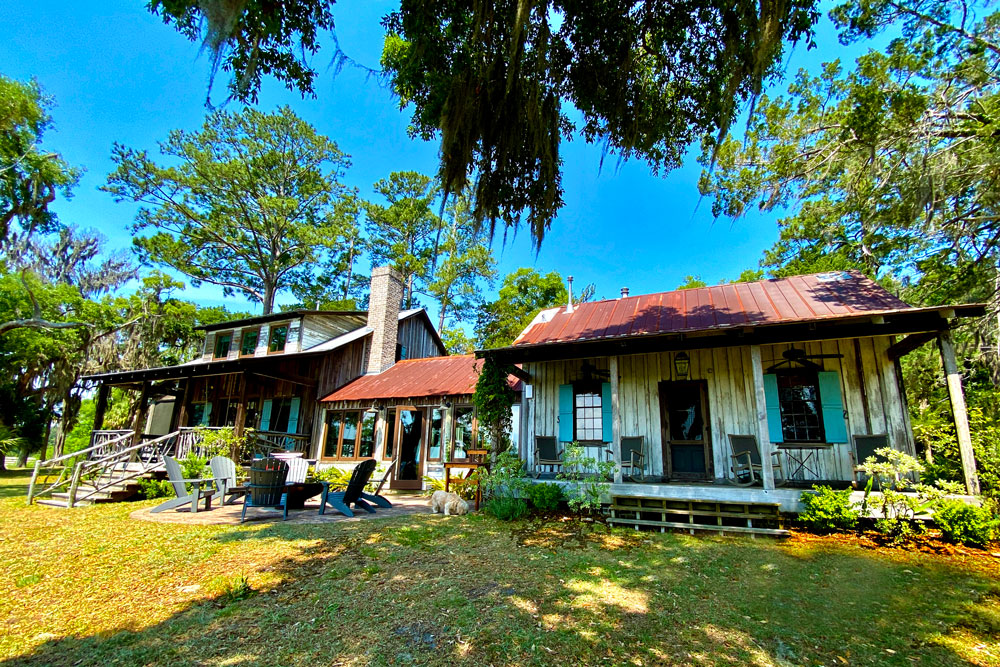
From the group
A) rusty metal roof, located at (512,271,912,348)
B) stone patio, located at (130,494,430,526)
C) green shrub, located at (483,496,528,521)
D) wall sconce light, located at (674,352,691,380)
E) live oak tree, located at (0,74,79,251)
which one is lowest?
stone patio, located at (130,494,430,526)

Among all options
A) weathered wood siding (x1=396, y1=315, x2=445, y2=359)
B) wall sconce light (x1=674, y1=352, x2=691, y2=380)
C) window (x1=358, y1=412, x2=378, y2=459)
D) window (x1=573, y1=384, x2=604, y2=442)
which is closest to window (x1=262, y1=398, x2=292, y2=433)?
window (x1=358, y1=412, x2=378, y2=459)

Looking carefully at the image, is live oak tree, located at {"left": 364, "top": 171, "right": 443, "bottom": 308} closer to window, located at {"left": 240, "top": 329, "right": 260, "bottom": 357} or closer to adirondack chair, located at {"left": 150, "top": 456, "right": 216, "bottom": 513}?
window, located at {"left": 240, "top": 329, "right": 260, "bottom": 357}

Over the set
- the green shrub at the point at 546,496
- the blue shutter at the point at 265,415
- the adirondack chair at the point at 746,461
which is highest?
the blue shutter at the point at 265,415

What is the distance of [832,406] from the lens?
25.7 ft

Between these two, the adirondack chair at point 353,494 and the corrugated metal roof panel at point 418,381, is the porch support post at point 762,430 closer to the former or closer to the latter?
the corrugated metal roof panel at point 418,381

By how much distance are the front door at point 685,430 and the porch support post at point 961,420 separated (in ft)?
11.4

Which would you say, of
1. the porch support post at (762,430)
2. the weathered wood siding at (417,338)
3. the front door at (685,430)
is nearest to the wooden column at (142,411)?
the weathered wood siding at (417,338)

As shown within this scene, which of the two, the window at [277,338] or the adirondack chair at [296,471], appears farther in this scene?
the window at [277,338]

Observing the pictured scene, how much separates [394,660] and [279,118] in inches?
1160

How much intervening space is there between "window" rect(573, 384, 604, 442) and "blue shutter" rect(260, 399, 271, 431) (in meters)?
11.8

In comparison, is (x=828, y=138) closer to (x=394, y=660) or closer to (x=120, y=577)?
(x=394, y=660)

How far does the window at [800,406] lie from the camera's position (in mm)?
8102

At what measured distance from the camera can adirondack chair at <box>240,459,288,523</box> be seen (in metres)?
7.83

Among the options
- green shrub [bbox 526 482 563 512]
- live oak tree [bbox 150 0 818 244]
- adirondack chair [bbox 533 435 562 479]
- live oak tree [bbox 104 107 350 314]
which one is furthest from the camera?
live oak tree [bbox 104 107 350 314]
